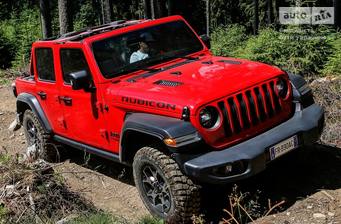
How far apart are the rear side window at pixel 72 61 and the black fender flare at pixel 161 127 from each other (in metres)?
1.21

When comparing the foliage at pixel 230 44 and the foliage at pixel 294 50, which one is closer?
the foliage at pixel 294 50

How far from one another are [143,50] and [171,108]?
150 cm

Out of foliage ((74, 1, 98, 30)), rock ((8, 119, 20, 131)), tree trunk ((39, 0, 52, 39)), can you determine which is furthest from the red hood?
foliage ((74, 1, 98, 30))

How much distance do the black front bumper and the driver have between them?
1832mm

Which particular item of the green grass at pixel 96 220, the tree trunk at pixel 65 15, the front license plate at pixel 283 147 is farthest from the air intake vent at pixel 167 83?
the tree trunk at pixel 65 15

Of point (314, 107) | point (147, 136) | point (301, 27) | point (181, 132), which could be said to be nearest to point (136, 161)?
point (147, 136)

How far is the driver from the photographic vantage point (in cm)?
620

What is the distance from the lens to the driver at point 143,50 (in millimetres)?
6199

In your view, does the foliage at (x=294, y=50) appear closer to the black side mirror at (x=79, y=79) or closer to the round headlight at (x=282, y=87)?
the round headlight at (x=282, y=87)

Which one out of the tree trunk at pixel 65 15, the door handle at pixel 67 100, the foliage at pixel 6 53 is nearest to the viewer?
the door handle at pixel 67 100

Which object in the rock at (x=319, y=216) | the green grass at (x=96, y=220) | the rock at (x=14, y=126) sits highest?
the green grass at (x=96, y=220)

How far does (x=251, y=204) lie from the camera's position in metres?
5.25

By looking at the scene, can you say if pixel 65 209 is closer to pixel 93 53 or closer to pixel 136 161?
pixel 136 161

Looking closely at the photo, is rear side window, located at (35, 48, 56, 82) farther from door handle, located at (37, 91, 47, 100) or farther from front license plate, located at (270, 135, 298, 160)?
front license plate, located at (270, 135, 298, 160)
